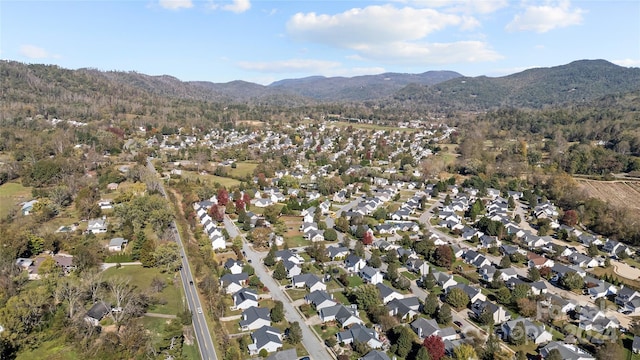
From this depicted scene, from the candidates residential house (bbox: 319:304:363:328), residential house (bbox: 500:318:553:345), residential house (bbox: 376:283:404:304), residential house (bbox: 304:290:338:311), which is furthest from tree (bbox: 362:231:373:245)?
residential house (bbox: 500:318:553:345)

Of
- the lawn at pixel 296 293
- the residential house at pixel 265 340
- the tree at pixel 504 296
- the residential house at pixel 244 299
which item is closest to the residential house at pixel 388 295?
the lawn at pixel 296 293

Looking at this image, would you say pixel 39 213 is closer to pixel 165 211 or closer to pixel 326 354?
pixel 165 211

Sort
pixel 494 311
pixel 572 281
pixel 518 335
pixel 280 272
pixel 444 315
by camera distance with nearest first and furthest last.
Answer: pixel 518 335, pixel 444 315, pixel 494 311, pixel 572 281, pixel 280 272

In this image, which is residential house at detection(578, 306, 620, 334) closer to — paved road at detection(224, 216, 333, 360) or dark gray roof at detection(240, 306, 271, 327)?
paved road at detection(224, 216, 333, 360)

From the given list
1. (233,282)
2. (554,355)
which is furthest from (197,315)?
Result: (554,355)

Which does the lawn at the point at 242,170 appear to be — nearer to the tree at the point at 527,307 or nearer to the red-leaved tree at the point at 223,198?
the red-leaved tree at the point at 223,198

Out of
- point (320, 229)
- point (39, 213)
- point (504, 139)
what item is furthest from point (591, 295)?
point (504, 139)

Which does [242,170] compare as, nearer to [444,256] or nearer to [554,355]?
[444,256]

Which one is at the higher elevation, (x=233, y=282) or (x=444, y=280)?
(x=233, y=282)
